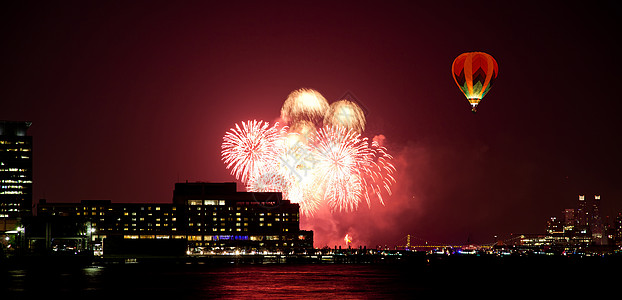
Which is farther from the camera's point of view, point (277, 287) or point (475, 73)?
point (277, 287)

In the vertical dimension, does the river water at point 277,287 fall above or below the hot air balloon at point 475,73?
below

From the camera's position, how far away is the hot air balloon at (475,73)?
96875 millimetres

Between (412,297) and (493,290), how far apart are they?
1666cm

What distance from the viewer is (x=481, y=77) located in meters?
97.1

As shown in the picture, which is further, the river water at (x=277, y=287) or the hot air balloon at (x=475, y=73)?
the hot air balloon at (x=475, y=73)

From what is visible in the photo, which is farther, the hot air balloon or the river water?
the hot air balloon

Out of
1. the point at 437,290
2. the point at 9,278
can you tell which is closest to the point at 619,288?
the point at 437,290

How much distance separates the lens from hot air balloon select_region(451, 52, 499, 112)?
96.9 metres

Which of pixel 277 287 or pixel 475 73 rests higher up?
pixel 475 73

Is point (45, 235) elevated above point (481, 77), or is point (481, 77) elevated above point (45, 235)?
point (481, 77)

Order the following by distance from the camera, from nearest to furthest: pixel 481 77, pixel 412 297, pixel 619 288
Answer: pixel 412 297 < pixel 481 77 < pixel 619 288

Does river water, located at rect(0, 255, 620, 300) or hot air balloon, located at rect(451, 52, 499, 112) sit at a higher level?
hot air balloon, located at rect(451, 52, 499, 112)

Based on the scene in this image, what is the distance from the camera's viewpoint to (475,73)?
9694 cm

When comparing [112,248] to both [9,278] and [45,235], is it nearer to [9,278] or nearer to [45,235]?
[45,235]
